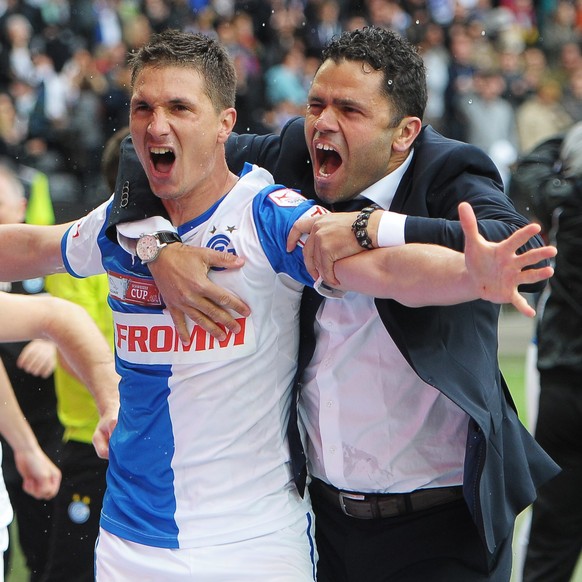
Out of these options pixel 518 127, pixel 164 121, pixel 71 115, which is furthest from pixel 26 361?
pixel 518 127

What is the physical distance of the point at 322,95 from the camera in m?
3.43

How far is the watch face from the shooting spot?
3.24m

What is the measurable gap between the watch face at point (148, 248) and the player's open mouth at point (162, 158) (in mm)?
202

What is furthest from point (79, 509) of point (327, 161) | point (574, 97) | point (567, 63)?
point (567, 63)

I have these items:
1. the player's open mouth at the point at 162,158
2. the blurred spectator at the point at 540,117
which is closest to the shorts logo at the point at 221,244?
the player's open mouth at the point at 162,158

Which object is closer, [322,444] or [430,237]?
[430,237]

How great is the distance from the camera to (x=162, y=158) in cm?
333

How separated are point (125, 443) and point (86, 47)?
41.7ft

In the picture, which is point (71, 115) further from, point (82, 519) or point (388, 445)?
point (388, 445)

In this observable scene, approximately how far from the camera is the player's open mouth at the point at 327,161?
11.3ft

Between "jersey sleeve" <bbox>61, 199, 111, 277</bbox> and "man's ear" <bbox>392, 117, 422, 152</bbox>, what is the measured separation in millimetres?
914

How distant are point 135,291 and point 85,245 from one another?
301mm

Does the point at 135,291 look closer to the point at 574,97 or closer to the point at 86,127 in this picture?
the point at 86,127

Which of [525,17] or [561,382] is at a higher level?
[525,17]
